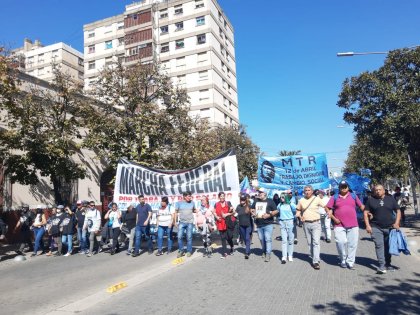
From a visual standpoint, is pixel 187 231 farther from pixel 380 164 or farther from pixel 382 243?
pixel 380 164

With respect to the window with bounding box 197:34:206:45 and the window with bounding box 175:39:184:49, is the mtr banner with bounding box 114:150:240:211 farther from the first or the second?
the window with bounding box 175:39:184:49

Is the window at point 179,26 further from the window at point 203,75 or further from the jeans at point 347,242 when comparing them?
the jeans at point 347,242

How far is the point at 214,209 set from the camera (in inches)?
440

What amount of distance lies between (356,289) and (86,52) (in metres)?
57.8

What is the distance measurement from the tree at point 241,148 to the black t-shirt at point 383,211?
25.5m

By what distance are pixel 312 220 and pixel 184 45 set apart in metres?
45.5

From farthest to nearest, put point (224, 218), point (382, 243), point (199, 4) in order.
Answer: point (199, 4) → point (224, 218) → point (382, 243)

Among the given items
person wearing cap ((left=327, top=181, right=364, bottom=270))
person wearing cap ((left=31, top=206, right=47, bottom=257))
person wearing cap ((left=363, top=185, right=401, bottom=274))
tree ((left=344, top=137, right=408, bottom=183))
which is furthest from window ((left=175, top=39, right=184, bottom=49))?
person wearing cap ((left=363, top=185, right=401, bottom=274))

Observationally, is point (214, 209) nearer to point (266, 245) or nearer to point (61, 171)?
point (266, 245)

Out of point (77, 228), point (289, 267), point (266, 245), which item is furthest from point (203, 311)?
point (77, 228)

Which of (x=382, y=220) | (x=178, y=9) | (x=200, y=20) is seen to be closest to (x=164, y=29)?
(x=178, y=9)

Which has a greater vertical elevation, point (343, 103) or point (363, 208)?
point (343, 103)

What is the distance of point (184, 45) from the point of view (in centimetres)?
5084

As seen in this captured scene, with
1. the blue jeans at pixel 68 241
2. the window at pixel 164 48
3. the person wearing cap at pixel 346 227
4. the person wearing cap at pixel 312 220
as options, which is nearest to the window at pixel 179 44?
the window at pixel 164 48
